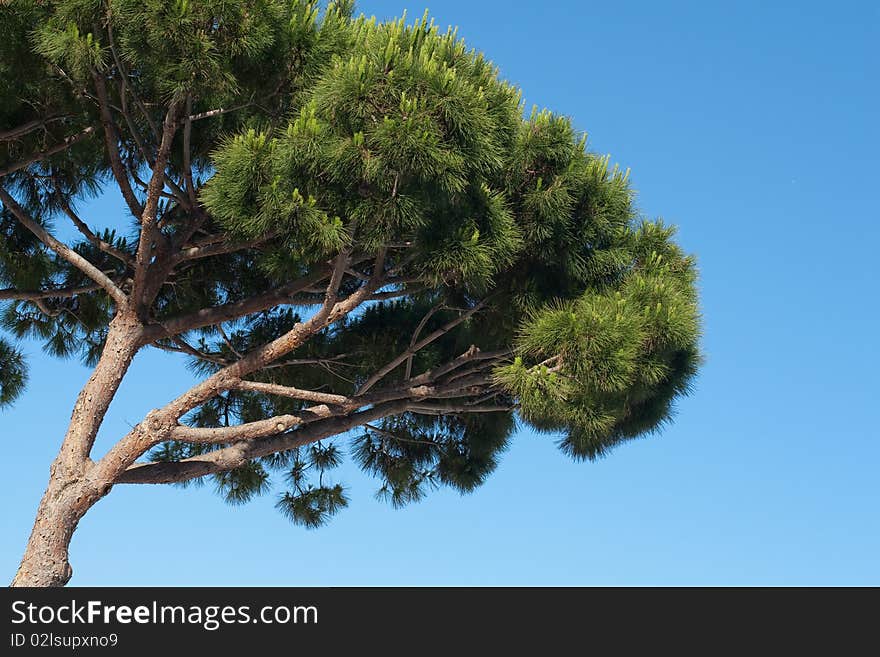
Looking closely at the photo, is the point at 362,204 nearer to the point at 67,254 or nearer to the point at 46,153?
the point at 67,254

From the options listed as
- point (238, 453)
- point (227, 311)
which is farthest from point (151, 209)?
point (238, 453)

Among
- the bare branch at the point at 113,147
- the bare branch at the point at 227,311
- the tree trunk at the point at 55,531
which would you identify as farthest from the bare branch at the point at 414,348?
the bare branch at the point at 113,147

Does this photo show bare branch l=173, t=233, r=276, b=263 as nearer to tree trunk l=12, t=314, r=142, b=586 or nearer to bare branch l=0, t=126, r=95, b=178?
tree trunk l=12, t=314, r=142, b=586

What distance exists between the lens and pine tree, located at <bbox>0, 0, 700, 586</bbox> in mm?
6734

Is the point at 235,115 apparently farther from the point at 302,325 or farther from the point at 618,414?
the point at 618,414

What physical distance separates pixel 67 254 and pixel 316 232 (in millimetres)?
2497

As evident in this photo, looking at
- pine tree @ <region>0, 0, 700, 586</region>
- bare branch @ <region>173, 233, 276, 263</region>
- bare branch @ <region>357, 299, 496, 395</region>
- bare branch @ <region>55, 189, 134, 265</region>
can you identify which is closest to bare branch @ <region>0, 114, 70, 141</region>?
pine tree @ <region>0, 0, 700, 586</region>

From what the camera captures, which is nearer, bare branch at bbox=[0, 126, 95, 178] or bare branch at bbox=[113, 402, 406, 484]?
bare branch at bbox=[113, 402, 406, 484]

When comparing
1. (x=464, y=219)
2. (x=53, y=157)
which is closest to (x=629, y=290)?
(x=464, y=219)

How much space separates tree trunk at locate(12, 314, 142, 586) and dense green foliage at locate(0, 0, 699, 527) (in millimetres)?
1102

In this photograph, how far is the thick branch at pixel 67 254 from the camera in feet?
25.3

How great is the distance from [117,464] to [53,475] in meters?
0.46

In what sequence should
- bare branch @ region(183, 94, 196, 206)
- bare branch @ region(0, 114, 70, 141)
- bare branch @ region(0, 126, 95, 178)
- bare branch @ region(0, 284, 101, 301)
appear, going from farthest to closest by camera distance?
bare branch @ region(0, 284, 101, 301) < bare branch @ region(0, 126, 95, 178) < bare branch @ region(0, 114, 70, 141) < bare branch @ region(183, 94, 196, 206)

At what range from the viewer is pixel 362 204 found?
680cm
